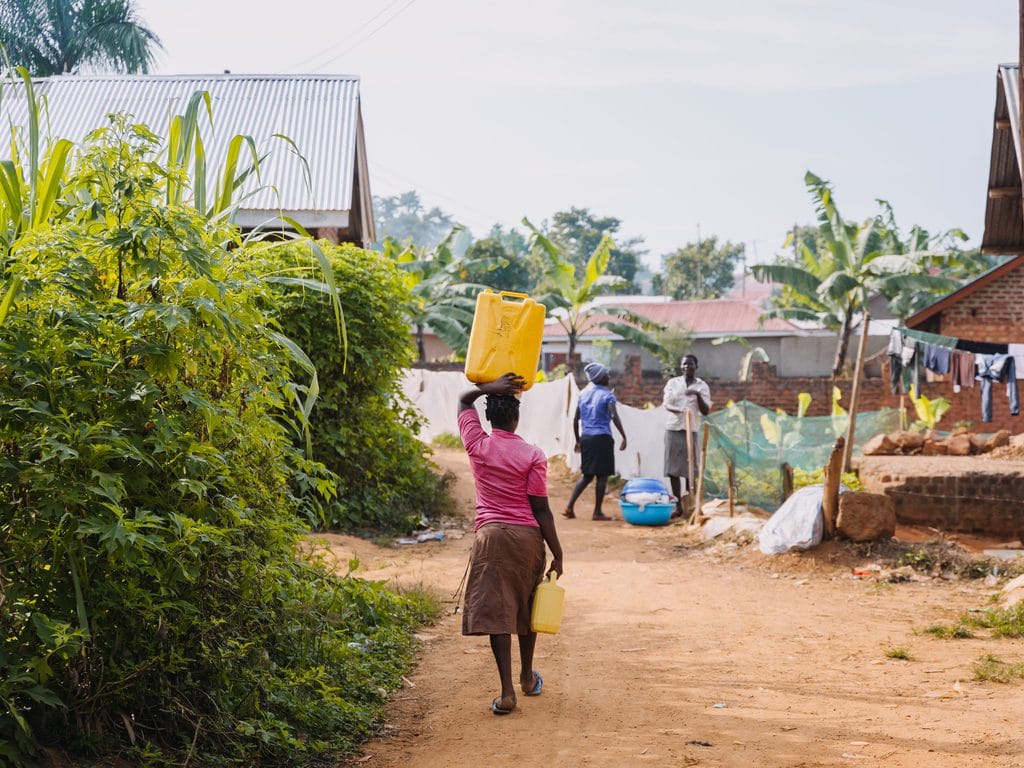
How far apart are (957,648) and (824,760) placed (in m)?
2.87

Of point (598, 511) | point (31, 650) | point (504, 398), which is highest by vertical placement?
point (504, 398)

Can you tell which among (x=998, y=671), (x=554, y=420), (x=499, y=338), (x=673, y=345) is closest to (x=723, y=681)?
(x=998, y=671)

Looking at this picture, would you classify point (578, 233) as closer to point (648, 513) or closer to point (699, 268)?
point (699, 268)

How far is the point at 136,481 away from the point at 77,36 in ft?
103

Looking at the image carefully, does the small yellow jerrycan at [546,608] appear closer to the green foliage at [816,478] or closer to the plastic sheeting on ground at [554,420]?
the plastic sheeting on ground at [554,420]

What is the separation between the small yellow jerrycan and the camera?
5.41 meters

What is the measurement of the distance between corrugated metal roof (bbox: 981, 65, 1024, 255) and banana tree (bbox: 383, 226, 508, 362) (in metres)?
14.1

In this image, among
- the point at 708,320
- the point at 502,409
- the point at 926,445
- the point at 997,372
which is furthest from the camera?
the point at 708,320

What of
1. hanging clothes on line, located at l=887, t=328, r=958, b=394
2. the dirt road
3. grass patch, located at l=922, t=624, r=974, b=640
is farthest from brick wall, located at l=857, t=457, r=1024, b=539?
grass patch, located at l=922, t=624, r=974, b=640

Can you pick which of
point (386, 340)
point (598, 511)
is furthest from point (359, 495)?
point (598, 511)

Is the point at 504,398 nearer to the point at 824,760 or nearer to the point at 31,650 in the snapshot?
the point at 824,760

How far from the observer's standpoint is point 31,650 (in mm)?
3625

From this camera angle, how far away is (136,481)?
387 centimetres

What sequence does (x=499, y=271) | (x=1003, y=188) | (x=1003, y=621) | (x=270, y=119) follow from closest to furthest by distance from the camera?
(x=1003, y=621) < (x=1003, y=188) < (x=270, y=119) < (x=499, y=271)
